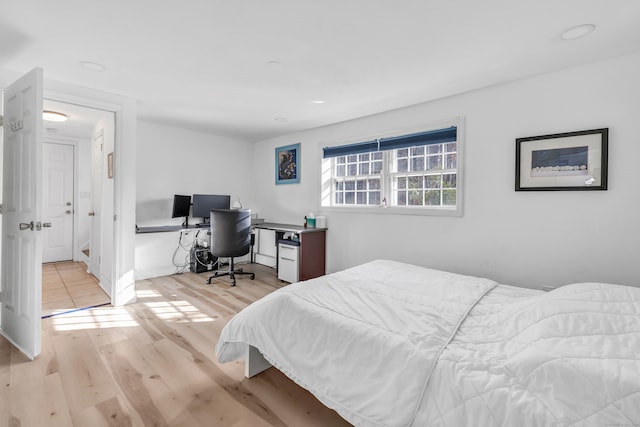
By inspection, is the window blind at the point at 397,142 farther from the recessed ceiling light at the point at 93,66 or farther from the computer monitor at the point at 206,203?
the recessed ceiling light at the point at 93,66

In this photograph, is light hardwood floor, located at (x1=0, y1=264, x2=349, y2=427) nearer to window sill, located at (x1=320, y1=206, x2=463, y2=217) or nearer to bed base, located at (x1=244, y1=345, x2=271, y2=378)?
bed base, located at (x1=244, y1=345, x2=271, y2=378)

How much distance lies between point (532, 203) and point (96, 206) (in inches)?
211

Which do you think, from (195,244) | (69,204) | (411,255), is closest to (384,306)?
(411,255)

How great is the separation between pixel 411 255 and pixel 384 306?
193cm

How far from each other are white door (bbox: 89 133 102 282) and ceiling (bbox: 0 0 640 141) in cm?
147

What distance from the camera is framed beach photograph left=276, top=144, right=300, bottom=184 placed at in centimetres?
487

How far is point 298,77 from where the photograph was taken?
9.21 feet

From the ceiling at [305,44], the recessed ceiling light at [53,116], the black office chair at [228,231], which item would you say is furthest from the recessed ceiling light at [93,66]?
the black office chair at [228,231]

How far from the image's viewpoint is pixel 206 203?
15.4ft

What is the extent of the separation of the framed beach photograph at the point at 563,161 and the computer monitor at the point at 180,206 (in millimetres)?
4199

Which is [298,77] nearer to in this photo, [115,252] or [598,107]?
[598,107]

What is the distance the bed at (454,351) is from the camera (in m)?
0.99

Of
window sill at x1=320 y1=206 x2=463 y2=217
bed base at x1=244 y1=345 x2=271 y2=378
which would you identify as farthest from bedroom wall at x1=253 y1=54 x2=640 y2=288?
bed base at x1=244 y1=345 x2=271 y2=378

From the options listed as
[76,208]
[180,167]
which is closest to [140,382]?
[180,167]
